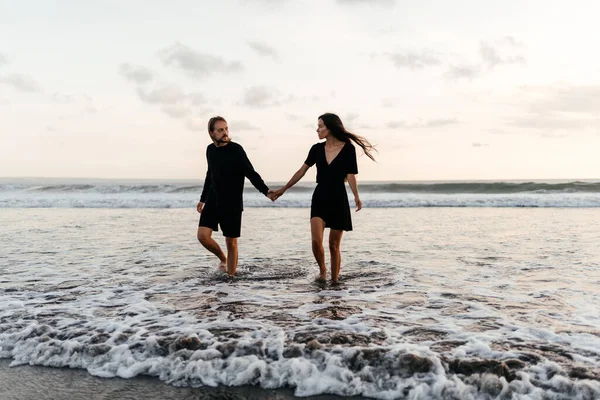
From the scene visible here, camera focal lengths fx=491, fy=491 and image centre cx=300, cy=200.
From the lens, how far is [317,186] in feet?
19.3

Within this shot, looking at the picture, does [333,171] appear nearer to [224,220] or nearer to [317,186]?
[317,186]

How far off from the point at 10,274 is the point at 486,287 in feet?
20.1

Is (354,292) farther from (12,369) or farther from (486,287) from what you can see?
(12,369)

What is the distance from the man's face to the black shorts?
904 mm

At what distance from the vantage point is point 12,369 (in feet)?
11.4

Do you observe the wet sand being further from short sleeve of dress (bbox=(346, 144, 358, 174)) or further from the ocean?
short sleeve of dress (bbox=(346, 144, 358, 174))

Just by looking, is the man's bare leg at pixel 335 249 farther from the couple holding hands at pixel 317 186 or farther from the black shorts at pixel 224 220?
the black shorts at pixel 224 220

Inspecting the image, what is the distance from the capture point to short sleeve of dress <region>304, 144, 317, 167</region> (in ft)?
19.5

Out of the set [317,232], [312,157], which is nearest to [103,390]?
[317,232]

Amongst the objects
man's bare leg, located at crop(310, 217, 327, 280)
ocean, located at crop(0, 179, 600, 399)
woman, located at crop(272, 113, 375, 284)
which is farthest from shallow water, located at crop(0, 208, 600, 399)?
woman, located at crop(272, 113, 375, 284)

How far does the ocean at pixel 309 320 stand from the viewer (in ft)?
10.5

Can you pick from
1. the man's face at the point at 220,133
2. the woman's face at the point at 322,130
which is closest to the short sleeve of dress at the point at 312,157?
the woman's face at the point at 322,130

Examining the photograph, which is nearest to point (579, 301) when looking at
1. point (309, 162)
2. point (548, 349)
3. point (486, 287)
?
point (486, 287)

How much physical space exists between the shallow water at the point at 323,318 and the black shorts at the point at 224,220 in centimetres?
63
